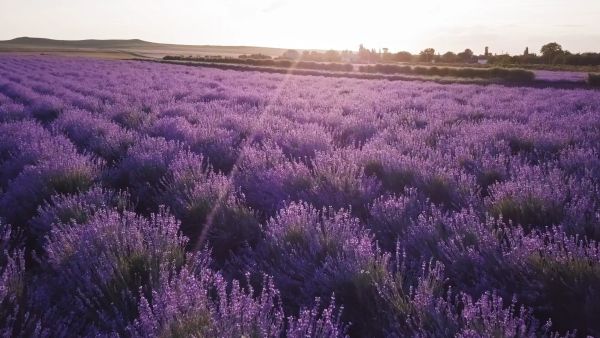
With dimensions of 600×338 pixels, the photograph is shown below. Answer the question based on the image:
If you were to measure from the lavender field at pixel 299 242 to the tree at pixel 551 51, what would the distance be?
48151 mm

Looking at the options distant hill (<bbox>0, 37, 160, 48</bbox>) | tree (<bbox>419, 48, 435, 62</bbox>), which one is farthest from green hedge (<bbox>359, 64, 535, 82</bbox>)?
distant hill (<bbox>0, 37, 160, 48</bbox>)

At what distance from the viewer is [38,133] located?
233 inches

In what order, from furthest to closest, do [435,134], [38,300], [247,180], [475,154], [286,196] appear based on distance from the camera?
[435,134] → [475,154] → [247,180] → [286,196] → [38,300]

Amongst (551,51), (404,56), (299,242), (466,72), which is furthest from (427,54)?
(299,242)

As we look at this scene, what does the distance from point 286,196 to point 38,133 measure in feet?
12.8

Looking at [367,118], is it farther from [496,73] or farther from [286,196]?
[496,73]

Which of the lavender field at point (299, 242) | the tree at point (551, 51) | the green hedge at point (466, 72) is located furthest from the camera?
the tree at point (551, 51)

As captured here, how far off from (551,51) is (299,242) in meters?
57.0

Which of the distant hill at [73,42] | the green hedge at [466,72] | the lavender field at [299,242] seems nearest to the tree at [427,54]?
the green hedge at [466,72]

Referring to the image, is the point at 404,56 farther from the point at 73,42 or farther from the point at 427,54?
the point at 73,42

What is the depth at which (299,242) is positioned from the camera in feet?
8.98

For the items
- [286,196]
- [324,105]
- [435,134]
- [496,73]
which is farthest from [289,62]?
[286,196]

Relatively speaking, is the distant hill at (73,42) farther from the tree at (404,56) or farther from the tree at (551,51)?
the tree at (551,51)

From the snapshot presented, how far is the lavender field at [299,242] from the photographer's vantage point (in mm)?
1962
